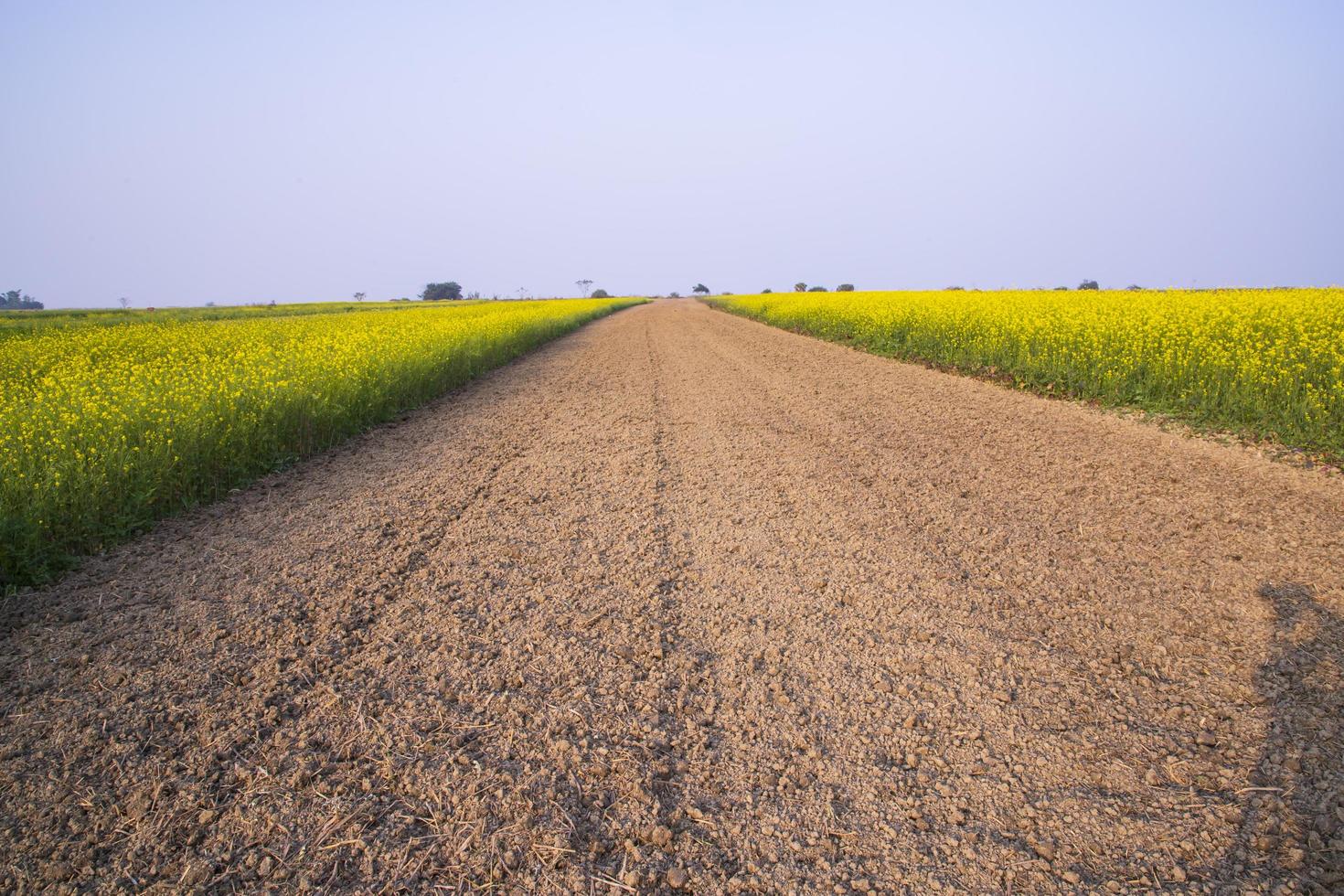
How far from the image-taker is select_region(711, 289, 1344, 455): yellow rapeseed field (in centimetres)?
744

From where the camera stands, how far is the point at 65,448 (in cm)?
538

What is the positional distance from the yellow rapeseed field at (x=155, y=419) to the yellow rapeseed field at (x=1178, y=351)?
9598 millimetres

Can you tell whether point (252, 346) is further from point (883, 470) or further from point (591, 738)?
point (591, 738)

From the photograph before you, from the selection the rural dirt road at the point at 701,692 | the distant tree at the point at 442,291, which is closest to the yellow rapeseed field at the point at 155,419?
the rural dirt road at the point at 701,692

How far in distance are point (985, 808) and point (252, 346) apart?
524 inches

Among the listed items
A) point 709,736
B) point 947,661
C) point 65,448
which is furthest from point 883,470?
point 65,448

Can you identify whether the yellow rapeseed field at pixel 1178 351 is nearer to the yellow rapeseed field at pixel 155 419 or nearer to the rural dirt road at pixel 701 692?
the rural dirt road at pixel 701 692

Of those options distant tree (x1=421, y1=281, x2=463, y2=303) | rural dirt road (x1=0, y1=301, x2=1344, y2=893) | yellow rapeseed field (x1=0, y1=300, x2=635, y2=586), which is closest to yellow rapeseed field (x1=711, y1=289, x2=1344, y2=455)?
rural dirt road (x1=0, y1=301, x2=1344, y2=893)

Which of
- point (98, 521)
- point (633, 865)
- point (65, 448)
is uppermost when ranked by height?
point (65, 448)

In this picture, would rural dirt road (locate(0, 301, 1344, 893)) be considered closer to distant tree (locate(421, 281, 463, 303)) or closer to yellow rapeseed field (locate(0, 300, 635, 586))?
yellow rapeseed field (locate(0, 300, 635, 586))

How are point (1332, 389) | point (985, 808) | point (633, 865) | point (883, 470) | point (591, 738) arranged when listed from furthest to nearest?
point (1332, 389)
point (883, 470)
point (591, 738)
point (985, 808)
point (633, 865)

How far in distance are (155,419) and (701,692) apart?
570 cm

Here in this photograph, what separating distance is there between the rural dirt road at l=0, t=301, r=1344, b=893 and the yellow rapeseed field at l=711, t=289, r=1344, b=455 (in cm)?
179

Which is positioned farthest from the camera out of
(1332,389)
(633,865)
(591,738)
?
(1332,389)
